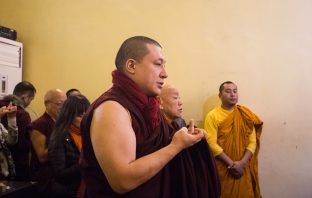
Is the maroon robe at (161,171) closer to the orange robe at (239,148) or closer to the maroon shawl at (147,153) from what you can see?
the maroon shawl at (147,153)

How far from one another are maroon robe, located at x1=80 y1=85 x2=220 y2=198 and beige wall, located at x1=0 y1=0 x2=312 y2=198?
235 centimetres

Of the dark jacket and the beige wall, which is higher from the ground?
the beige wall

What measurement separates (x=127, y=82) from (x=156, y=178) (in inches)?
16.0

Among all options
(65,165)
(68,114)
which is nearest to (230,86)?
(68,114)

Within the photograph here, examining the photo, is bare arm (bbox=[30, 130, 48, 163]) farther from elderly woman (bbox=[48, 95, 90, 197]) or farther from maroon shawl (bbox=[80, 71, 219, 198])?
maroon shawl (bbox=[80, 71, 219, 198])

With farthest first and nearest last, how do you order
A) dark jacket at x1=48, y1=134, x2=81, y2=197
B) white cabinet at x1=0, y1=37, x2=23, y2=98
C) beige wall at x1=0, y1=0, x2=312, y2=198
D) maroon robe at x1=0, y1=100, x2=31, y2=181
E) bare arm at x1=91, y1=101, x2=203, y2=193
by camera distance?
white cabinet at x1=0, y1=37, x2=23, y2=98
beige wall at x1=0, y1=0, x2=312, y2=198
maroon robe at x1=0, y1=100, x2=31, y2=181
dark jacket at x1=48, y1=134, x2=81, y2=197
bare arm at x1=91, y1=101, x2=203, y2=193

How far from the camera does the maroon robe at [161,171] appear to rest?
119cm

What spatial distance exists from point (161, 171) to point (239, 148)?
2.14m

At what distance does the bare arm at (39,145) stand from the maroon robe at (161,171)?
4.05 ft

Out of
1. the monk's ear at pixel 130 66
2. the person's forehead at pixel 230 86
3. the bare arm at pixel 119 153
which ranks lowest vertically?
the person's forehead at pixel 230 86

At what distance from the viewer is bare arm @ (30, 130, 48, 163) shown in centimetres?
237

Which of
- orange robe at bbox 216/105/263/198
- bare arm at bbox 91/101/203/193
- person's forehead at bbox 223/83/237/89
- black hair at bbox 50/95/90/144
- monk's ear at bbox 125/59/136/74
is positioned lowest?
orange robe at bbox 216/105/263/198

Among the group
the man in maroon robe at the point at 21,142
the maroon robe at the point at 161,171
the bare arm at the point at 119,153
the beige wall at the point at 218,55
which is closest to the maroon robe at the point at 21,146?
the man in maroon robe at the point at 21,142

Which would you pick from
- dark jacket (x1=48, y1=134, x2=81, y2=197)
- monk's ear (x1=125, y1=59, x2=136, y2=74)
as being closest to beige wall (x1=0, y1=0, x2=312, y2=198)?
dark jacket (x1=48, y1=134, x2=81, y2=197)
